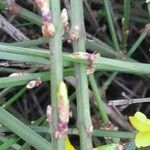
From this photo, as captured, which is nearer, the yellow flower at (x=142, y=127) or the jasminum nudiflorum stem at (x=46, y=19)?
the jasminum nudiflorum stem at (x=46, y=19)

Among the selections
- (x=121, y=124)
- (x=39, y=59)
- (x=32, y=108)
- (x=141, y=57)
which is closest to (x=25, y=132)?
(x=39, y=59)

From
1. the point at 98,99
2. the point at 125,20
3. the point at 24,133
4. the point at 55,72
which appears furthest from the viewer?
the point at 125,20

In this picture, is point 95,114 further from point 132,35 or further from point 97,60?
point 97,60

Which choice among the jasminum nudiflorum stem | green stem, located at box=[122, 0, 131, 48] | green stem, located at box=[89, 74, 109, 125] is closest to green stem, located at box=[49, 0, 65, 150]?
the jasminum nudiflorum stem

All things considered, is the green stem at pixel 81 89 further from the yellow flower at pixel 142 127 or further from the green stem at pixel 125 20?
the green stem at pixel 125 20

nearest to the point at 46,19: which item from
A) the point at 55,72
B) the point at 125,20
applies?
the point at 55,72

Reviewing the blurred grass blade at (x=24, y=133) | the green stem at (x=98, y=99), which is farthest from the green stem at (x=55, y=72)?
the green stem at (x=98, y=99)

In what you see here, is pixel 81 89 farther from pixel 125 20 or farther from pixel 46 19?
pixel 125 20

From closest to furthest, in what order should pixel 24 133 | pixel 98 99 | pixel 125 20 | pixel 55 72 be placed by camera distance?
pixel 55 72, pixel 24 133, pixel 98 99, pixel 125 20

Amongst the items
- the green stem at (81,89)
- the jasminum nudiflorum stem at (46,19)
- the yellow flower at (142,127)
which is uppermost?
the jasminum nudiflorum stem at (46,19)

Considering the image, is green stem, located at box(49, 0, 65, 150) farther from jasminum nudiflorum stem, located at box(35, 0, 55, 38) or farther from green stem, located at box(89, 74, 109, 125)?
green stem, located at box(89, 74, 109, 125)
